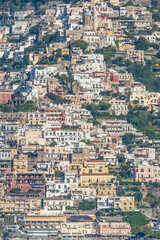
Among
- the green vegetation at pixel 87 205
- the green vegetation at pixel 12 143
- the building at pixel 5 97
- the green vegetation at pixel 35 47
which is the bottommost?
the green vegetation at pixel 87 205

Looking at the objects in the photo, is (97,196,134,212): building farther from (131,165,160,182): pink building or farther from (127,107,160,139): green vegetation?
(127,107,160,139): green vegetation

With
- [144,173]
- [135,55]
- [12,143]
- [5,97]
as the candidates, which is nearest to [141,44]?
[135,55]

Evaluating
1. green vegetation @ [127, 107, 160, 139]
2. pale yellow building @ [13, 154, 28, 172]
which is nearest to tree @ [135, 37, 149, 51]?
green vegetation @ [127, 107, 160, 139]

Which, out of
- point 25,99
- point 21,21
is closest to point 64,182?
point 25,99

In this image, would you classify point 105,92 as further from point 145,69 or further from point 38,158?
point 38,158

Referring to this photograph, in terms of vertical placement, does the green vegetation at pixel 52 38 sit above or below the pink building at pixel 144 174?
above

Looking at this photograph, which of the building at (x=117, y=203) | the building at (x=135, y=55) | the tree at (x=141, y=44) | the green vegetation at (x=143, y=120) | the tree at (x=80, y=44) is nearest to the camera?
the building at (x=117, y=203)

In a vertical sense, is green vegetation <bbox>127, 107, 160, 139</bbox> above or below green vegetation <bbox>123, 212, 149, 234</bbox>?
above

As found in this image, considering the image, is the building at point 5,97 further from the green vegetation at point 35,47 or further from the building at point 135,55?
the building at point 135,55

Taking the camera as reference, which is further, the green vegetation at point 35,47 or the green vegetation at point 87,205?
the green vegetation at point 35,47

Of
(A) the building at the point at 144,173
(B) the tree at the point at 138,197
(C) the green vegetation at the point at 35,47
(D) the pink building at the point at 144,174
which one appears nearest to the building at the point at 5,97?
(C) the green vegetation at the point at 35,47

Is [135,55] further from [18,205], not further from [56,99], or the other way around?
[18,205]

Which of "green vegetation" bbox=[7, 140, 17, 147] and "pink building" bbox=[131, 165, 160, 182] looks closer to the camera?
"pink building" bbox=[131, 165, 160, 182]

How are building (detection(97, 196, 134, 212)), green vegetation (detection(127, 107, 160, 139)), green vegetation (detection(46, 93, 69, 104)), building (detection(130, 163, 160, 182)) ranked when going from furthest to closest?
green vegetation (detection(46, 93, 69, 104)) → green vegetation (detection(127, 107, 160, 139)) → building (detection(130, 163, 160, 182)) → building (detection(97, 196, 134, 212))
